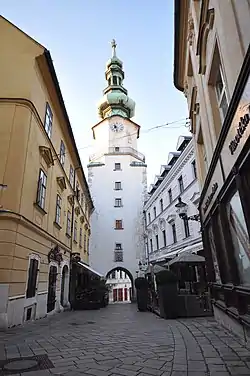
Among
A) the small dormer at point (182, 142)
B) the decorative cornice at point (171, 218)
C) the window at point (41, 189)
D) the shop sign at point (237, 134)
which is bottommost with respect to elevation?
the shop sign at point (237, 134)

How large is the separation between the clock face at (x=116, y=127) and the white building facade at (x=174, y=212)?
38.6 ft

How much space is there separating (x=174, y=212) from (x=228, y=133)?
15.9 metres

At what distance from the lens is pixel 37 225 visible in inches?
420

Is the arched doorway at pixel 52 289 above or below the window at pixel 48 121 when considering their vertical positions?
below

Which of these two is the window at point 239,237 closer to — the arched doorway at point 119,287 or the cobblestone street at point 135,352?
the cobblestone street at point 135,352

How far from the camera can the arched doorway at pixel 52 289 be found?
1251 cm

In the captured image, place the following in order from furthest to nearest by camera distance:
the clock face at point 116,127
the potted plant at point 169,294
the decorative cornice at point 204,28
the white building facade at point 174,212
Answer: the clock face at point 116,127 → the white building facade at point 174,212 → the potted plant at point 169,294 → the decorative cornice at point 204,28

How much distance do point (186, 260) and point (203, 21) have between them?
9.12 meters

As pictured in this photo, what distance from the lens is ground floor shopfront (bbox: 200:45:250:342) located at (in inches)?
161

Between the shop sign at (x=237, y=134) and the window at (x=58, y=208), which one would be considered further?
the window at (x=58, y=208)

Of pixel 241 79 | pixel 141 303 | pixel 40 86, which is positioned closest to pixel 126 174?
pixel 141 303

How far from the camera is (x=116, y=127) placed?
3553 centimetres

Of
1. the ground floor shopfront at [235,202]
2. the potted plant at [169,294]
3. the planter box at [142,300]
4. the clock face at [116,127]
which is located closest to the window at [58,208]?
the planter box at [142,300]

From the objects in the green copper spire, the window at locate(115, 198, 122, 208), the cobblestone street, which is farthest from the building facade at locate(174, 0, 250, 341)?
the green copper spire
